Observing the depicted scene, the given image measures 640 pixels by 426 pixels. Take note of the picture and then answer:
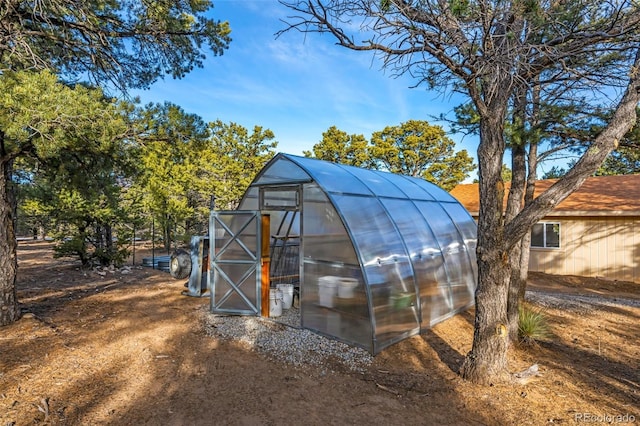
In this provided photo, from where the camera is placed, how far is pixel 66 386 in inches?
144

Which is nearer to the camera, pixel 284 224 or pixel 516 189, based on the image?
pixel 516 189

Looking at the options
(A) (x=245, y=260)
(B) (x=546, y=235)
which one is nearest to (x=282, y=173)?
(A) (x=245, y=260)

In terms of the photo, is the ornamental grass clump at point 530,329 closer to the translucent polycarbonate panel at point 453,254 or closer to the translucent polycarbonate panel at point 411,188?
the translucent polycarbonate panel at point 453,254

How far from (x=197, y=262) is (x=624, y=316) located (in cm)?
870

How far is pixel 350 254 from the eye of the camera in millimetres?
4945

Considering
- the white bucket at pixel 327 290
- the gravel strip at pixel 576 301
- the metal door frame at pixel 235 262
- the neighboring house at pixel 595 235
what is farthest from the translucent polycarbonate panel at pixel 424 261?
the neighboring house at pixel 595 235

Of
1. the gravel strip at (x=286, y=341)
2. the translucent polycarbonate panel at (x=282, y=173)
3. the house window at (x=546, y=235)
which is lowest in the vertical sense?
the gravel strip at (x=286, y=341)

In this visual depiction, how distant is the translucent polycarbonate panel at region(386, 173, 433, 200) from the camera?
740cm

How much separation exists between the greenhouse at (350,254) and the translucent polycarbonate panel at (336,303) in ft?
0.05

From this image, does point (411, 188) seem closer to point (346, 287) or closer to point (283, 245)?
point (283, 245)

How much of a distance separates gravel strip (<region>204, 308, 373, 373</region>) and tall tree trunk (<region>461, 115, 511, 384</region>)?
1399 millimetres

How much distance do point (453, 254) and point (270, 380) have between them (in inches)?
183

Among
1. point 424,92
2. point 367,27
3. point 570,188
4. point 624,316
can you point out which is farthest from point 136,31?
point 624,316

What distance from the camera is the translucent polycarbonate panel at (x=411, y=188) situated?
24.3 feet
